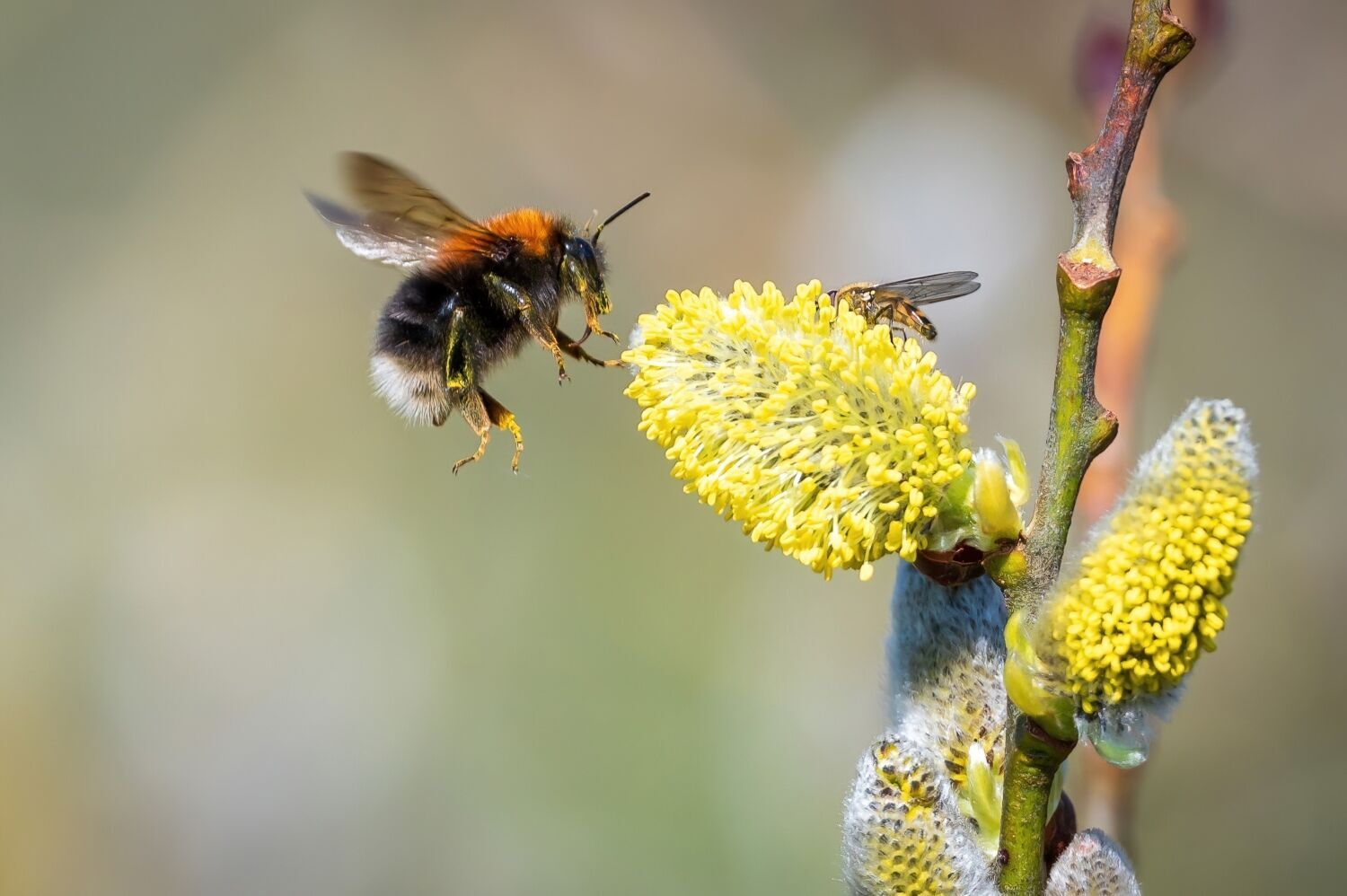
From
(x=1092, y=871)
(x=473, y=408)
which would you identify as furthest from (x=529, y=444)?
(x=1092, y=871)

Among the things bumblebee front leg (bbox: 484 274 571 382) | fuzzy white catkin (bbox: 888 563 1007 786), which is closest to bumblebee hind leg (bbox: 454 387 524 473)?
bumblebee front leg (bbox: 484 274 571 382)

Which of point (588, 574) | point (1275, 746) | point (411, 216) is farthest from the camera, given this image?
point (588, 574)

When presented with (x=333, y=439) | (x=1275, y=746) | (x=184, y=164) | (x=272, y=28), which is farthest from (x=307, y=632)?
(x=1275, y=746)

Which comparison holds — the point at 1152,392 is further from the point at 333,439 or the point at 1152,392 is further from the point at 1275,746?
the point at 333,439

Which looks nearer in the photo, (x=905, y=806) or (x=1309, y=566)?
(x=905, y=806)

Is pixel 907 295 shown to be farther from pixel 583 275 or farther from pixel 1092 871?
pixel 1092 871

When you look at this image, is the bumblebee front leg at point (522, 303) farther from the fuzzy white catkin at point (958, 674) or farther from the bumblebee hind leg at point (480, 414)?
the fuzzy white catkin at point (958, 674)
